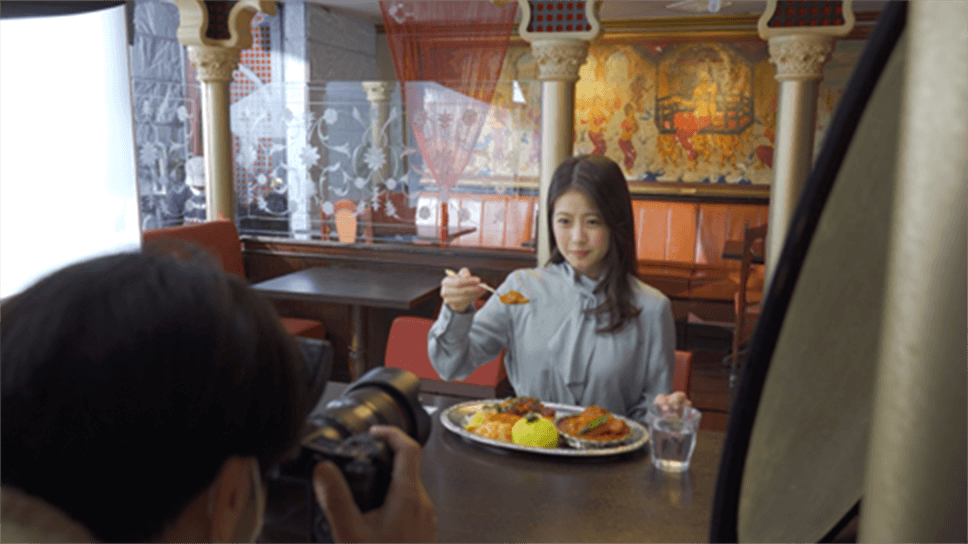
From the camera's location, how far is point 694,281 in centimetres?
625

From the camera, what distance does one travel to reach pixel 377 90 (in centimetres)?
531

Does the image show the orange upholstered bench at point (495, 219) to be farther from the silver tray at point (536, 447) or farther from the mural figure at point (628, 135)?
→ the silver tray at point (536, 447)

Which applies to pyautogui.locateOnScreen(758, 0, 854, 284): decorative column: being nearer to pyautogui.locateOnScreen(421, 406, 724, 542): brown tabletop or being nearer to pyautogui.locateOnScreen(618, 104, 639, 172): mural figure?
pyautogui.locateOnScreen(421, 406, 724, 542): brown tabletop

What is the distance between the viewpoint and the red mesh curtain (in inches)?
191

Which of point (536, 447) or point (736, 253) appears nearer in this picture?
point (536, 447)

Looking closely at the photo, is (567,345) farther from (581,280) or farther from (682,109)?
(682,109)

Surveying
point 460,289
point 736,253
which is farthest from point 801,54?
point 460,289

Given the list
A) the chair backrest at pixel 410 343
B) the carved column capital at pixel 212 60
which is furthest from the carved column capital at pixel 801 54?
the carved column capital at pixel 212 60

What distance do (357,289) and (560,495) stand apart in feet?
9.95

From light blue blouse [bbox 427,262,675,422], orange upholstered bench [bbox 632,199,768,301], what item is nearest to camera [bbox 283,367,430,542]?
light blue blouse [bbox 427,262,675,422]

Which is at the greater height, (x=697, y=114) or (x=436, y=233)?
(x=697, y=114)

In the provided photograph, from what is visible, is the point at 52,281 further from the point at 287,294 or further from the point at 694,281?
the point at 694,281

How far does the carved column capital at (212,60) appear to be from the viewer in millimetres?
5180

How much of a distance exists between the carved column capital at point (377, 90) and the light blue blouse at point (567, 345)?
339cm
